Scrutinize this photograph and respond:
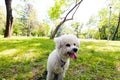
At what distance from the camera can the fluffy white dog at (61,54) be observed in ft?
11.4

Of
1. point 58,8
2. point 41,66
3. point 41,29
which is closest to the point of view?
point 41,66

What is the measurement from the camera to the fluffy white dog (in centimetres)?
349

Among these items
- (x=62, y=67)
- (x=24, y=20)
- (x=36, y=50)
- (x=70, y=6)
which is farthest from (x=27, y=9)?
(x=62, y=67)

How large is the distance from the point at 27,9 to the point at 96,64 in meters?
40.1

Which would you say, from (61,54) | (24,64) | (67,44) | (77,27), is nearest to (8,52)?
(24,64)

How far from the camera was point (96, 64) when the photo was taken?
18.7ft

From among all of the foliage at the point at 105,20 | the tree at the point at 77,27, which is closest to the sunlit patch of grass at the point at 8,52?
the foliage at the point at 105,20

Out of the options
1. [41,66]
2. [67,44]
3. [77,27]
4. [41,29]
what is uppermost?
[77,27]

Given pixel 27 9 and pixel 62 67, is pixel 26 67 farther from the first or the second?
pixel 27 9

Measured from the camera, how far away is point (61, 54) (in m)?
3.64

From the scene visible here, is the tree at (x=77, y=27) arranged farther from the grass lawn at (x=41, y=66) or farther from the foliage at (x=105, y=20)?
the grass lawn at (x=41, y=66)

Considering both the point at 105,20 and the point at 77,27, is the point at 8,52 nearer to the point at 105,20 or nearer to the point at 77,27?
the point at 105,20

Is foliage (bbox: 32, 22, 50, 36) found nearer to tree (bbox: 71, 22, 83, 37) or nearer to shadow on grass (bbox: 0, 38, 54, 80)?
tree (bbox: 71, 22, 83, 37)

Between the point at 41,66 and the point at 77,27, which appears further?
the point at 77,27
